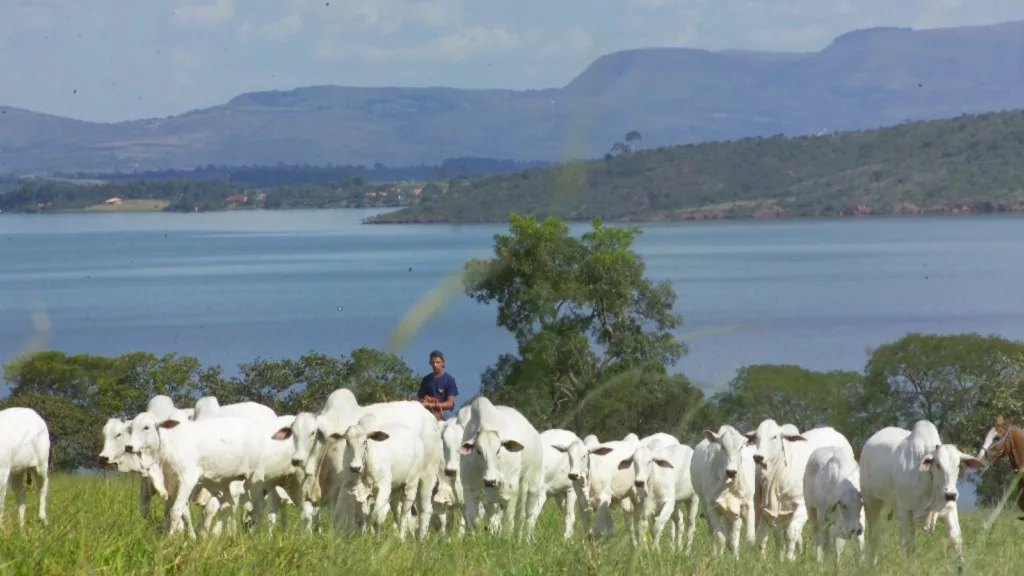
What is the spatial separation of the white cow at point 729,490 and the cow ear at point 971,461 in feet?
7.90

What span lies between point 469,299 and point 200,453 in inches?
4451

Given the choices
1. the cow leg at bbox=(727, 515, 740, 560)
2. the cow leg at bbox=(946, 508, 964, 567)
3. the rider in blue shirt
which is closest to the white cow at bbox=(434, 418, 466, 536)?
the rider in blue shirt

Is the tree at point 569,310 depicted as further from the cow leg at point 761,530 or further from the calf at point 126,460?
the calf at point 126,460

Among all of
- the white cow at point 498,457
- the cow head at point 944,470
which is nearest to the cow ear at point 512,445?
the white cow at point 498,457

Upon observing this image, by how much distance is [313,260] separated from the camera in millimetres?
184375

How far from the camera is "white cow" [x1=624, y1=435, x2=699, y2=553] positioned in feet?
56.2

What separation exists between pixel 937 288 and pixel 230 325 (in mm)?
54500

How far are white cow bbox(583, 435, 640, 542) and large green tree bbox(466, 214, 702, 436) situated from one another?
2160 centimetres

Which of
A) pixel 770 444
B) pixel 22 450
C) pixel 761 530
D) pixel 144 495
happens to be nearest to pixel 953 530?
pixel 770 444

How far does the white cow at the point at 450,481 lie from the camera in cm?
1645

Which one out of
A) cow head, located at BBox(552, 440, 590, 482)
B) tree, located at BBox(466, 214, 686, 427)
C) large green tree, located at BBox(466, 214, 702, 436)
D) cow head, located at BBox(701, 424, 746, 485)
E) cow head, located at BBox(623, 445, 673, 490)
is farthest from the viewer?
tree, located at BBox(466, 214, 686, 427)

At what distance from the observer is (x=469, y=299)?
5064 inches

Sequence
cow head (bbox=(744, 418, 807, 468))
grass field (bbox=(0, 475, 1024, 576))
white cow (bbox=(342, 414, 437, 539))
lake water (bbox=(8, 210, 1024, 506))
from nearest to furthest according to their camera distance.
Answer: grass field (bbox=(0, 475, 1024, 576)) → white cow (bbox=(342, 414, 437, 539)) → cow head (bbox=(744, 418, 807, 468)) → lake water (bbox=(8, 210, 1024, 506))

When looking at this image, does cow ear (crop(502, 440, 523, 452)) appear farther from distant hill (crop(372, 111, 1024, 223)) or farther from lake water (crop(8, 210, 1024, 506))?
distant hill (crop(372, 111, 1024, 223))
